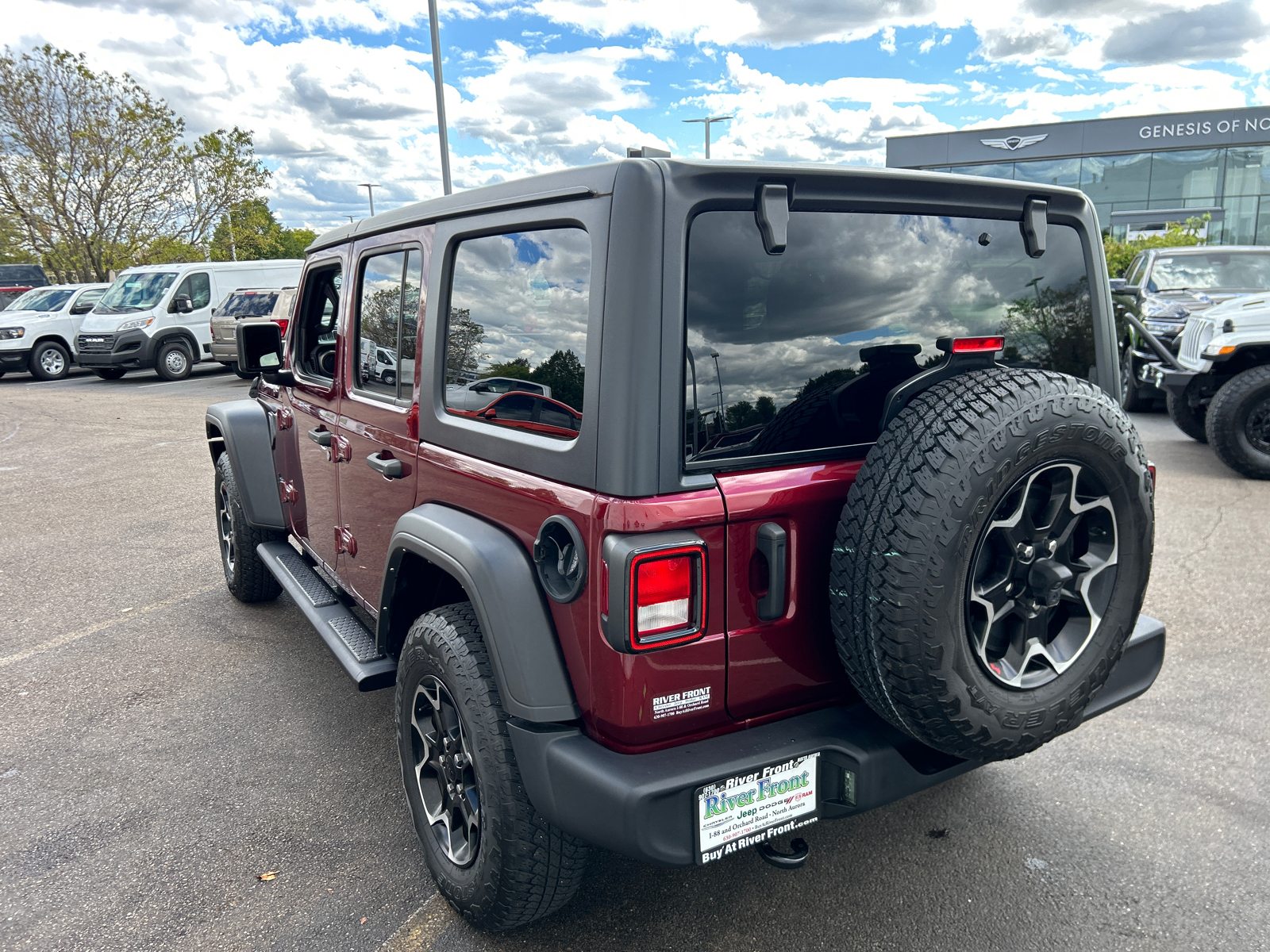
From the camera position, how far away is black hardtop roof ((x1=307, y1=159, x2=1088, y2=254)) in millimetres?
1961

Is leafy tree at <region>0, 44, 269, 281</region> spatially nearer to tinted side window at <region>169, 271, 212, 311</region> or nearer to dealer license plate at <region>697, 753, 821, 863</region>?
tinted side window at <region>169, 271, 212, 311</region>

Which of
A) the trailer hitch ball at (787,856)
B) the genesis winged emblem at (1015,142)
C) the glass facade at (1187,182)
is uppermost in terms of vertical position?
the genesis winged emblem at (1015,142)

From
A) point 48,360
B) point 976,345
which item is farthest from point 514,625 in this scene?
point 48,360

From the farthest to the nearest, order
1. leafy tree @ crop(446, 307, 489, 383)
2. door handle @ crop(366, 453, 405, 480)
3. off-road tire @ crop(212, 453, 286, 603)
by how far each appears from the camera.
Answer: off-road tire @ crop(212, 453, 286, 603)
door handle @ crop(366, 453, 405, 480)
leafy tree @ crop(446, 307, 489, 383)

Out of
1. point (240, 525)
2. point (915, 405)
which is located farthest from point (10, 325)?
point (915, 405)

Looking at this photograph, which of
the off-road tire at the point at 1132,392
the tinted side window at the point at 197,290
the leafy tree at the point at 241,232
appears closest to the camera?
the off-road tire at the point at 1132,392

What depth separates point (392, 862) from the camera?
2.74m

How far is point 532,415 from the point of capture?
2281 mm

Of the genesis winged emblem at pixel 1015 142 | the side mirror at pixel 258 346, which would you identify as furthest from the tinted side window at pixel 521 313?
the genesis winged emblem at pixel 1015 142

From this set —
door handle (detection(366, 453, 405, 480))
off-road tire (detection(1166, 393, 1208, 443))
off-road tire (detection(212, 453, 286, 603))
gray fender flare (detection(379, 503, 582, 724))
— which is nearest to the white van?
off-road tire (detection(212, 453, 286, 603))

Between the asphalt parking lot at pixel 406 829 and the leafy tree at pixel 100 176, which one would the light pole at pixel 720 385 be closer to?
the asphalt parking lot at pixel 406 829

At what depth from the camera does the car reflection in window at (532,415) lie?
6.97ft

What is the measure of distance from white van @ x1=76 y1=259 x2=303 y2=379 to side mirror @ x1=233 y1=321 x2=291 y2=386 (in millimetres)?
15064

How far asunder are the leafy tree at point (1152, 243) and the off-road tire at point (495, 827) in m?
22.7
